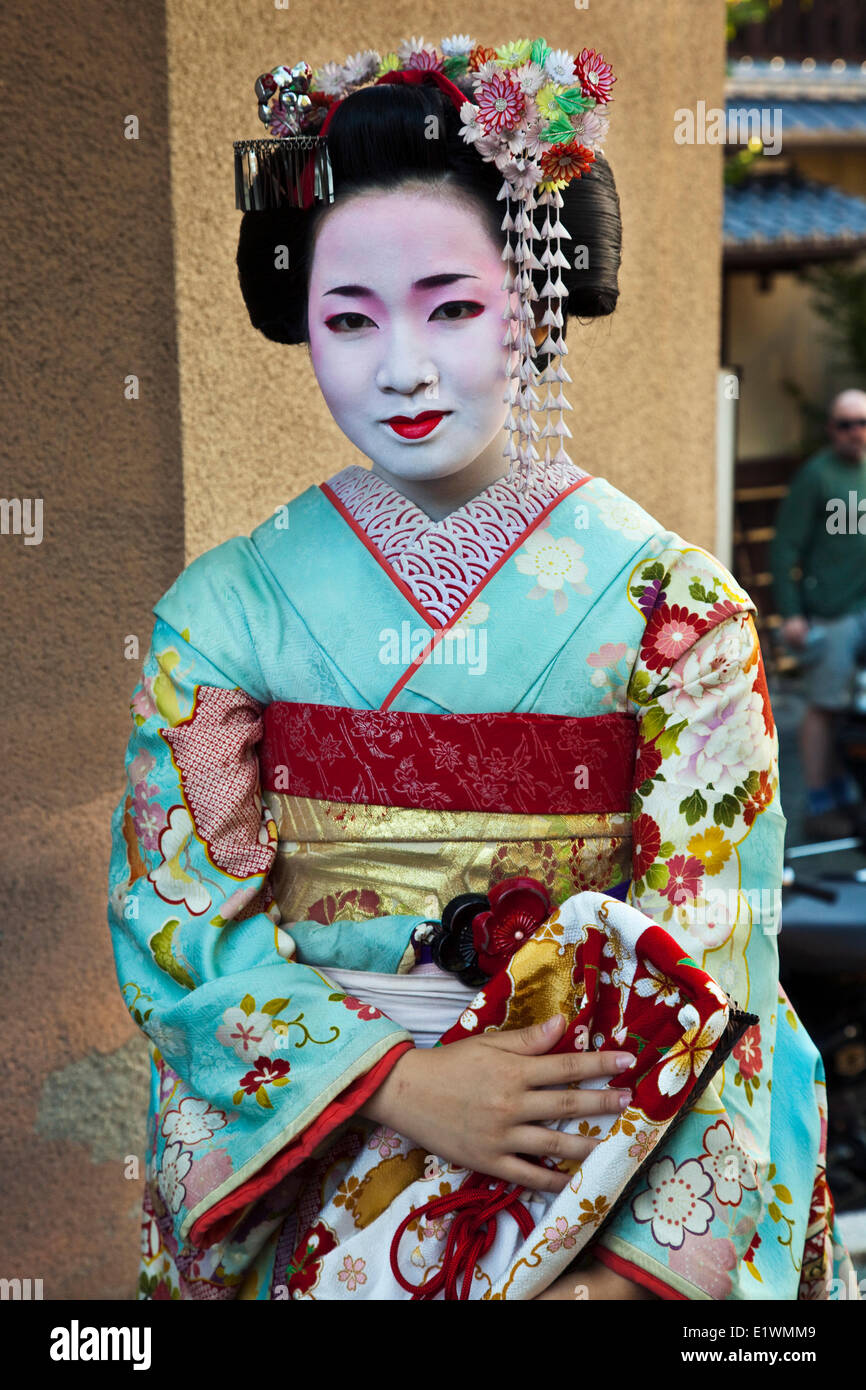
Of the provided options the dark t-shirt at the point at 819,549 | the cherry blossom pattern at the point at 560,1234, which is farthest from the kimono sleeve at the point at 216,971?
the dark t-shirt at the point at 819,549

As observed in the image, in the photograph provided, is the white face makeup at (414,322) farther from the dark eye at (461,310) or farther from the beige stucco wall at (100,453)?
the beige stucco wall at (100,453)

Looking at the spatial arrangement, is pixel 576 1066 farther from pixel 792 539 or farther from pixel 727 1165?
pixel 792 539

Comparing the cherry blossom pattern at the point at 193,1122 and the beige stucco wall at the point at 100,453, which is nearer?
the cherry blossom pattern at the point at 193,1122

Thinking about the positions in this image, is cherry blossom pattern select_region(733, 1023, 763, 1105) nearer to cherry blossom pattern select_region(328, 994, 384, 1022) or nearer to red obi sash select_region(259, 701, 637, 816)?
red obi sash select_region(259, 701, 637, 816)

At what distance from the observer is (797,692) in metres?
6.89

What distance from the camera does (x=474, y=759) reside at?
1512 mm

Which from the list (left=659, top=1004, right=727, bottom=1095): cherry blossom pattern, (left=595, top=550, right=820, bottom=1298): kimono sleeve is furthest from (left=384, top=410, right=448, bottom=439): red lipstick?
(left=659, top=1004, right=727, bottom=1095): cherry blossom pattern

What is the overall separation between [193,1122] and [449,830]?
0.43m

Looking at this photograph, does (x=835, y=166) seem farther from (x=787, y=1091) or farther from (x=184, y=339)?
(x=787, y=1091)

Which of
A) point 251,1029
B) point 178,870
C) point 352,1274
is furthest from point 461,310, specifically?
point 352,1274

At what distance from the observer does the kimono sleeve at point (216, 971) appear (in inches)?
57.2

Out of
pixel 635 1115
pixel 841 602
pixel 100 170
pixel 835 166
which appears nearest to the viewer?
pixel 635 1115
